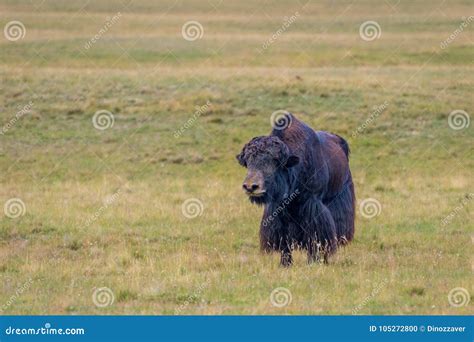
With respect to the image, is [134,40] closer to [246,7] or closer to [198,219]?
[246,7]

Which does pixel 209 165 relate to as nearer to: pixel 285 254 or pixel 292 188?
pixel 285 254

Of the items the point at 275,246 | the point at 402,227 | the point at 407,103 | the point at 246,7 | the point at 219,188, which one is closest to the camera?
the point at 275,246

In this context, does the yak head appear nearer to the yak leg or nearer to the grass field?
the yak leg

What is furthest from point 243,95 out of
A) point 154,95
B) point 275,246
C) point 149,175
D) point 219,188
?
point 275,246

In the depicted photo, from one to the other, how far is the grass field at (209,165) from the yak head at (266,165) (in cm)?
103

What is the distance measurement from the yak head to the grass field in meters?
1.03

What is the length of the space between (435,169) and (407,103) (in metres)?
6.34

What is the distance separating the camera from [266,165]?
11945mm

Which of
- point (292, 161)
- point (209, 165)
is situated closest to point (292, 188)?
point (292, 161)

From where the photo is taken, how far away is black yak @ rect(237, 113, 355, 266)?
11.9 m

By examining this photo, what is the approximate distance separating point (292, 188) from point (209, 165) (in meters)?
11.3

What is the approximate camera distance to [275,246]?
12.9m

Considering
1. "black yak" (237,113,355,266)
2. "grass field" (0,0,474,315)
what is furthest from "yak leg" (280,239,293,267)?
"grass field" (0,0,474,315)

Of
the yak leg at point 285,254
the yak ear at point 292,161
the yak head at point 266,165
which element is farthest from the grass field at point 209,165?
the yak ear at point 292,161
